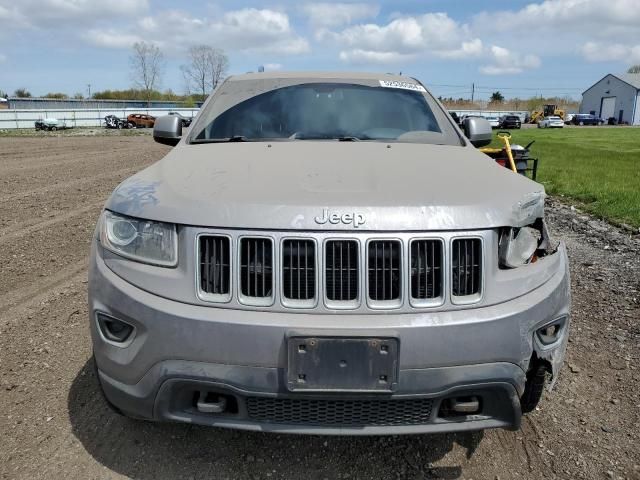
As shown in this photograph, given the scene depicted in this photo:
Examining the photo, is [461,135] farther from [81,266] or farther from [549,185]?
[549,185]

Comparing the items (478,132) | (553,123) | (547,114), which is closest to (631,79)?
(547,114)

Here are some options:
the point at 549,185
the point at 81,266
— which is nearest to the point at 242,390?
the point at 81,266

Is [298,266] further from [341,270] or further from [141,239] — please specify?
[141,239]

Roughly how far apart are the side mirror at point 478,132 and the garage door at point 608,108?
91.4 meters

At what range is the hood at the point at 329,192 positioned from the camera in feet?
6.91

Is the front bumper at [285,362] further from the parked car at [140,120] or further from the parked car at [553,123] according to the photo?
the parked car at [553,123]

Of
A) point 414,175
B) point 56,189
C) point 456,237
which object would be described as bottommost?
point 56,189

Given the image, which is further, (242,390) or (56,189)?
(56,189)

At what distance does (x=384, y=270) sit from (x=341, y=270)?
0.54 ft

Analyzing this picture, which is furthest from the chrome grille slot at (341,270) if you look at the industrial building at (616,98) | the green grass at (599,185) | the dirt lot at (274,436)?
the industrial building at (616,98)

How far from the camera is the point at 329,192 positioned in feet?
7.41

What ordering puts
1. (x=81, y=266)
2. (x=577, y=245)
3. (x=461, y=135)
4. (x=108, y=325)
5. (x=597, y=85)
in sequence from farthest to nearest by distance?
1. (x=597, y=85)
2. (x=577, y=245)
3. (x=81, y=266)
4. (x=461, y=135)
5. (x=108, y=325)

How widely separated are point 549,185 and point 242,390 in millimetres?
10513

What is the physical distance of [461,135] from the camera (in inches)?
142
